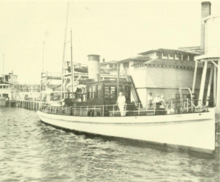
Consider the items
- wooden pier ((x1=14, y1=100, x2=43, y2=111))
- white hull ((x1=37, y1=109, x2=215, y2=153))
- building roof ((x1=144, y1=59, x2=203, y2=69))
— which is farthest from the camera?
wooden pier ((x1=14, y1=100, x2=43, y2=111))

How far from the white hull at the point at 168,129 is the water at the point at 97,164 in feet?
2.37

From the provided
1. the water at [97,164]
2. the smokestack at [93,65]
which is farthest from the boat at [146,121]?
the smokestack at [93,65]

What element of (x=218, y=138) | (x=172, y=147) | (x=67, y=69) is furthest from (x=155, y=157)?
(x=67, y=69)

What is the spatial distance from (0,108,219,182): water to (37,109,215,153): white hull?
2.37 feet

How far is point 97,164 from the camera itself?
9.62m

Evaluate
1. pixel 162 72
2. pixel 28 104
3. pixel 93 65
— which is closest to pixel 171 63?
pixel 162 72

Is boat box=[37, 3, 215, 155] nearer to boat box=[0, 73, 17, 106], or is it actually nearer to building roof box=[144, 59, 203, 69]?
building roof box=[144, 59, 203, 69]

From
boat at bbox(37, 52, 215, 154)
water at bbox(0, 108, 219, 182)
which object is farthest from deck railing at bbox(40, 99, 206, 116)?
water at bbox(0, 108, 219, 182)

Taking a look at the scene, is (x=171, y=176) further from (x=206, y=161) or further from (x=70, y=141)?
(x=70, y=141)

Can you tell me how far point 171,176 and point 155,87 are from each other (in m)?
13.1

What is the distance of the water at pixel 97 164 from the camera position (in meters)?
8.23

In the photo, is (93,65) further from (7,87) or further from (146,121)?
(7,87)

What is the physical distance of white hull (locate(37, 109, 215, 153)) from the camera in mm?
10805

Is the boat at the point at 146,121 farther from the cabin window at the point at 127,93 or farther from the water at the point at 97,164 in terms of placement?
the water at the point at 97,164
